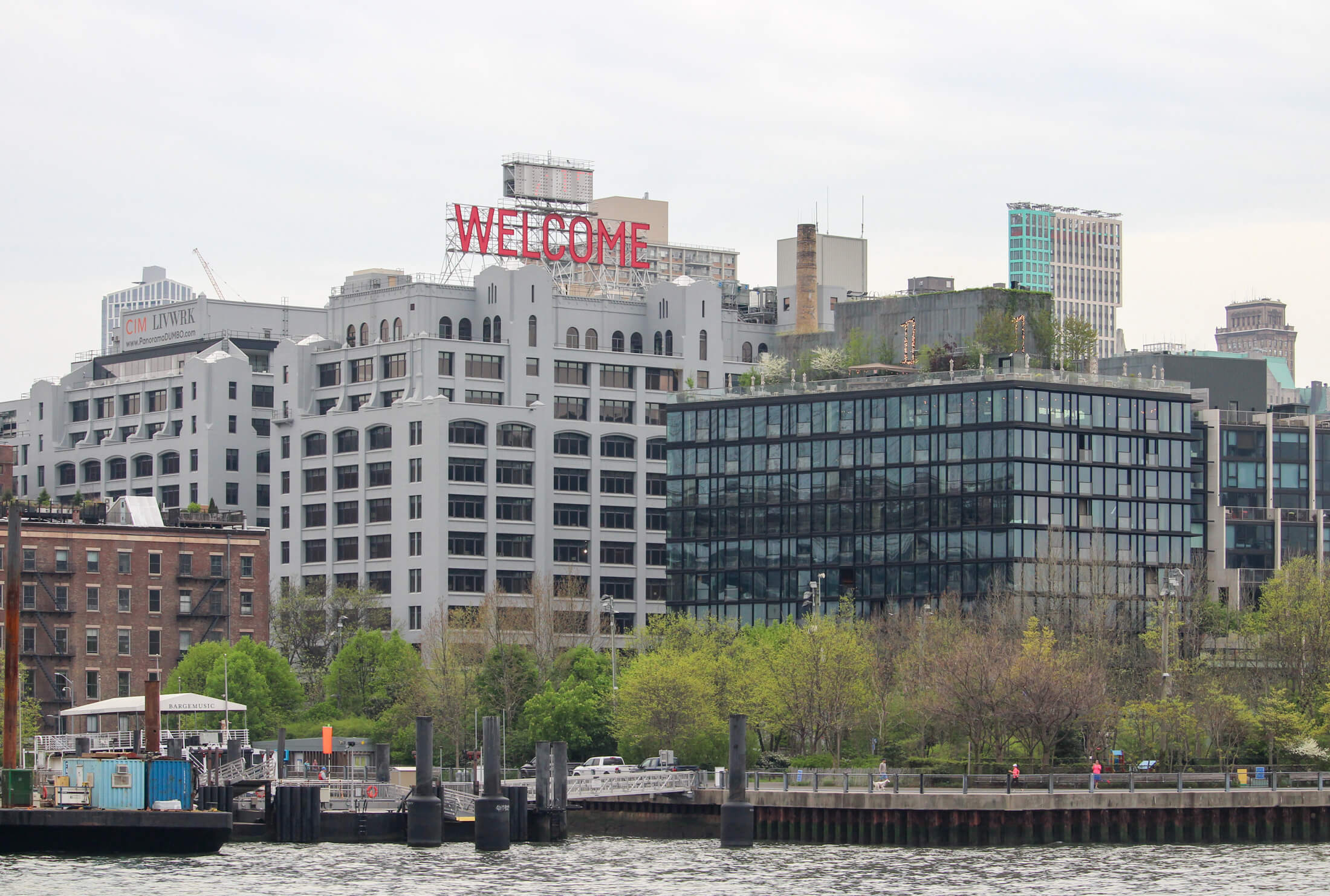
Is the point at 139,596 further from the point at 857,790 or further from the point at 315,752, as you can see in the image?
the point at 857,790

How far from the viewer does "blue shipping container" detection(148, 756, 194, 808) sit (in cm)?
10094

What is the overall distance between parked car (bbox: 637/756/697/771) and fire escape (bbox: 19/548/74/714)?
179 ft

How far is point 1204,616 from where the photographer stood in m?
170

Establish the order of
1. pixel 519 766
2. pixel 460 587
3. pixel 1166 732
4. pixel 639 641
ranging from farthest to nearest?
pixel 460 587 < pixel 639 641 < pixel 519 766 < pixel 1166 732

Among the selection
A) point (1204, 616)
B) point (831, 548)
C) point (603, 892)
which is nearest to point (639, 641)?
point (831, 548)

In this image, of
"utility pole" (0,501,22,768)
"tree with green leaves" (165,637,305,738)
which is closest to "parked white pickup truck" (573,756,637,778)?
"tree with green leaves" (165,637,305,738)

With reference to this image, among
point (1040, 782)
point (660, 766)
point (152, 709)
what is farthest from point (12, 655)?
point (1040, 782)

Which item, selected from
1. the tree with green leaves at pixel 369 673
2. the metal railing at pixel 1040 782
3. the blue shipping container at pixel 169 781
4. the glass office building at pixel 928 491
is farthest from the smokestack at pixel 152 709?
the glass office building at pixel 928 491

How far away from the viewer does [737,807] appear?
109438 millimetres

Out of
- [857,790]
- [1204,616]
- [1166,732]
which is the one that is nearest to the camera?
[857,790]

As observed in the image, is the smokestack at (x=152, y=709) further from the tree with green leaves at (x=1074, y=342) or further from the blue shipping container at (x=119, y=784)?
the tree with green leaves at (x=1074, y=342)

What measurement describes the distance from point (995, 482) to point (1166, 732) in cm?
4895

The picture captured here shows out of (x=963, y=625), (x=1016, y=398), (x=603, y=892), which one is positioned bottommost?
(x=603, y=892)

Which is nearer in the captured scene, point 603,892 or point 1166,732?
point 603,892
